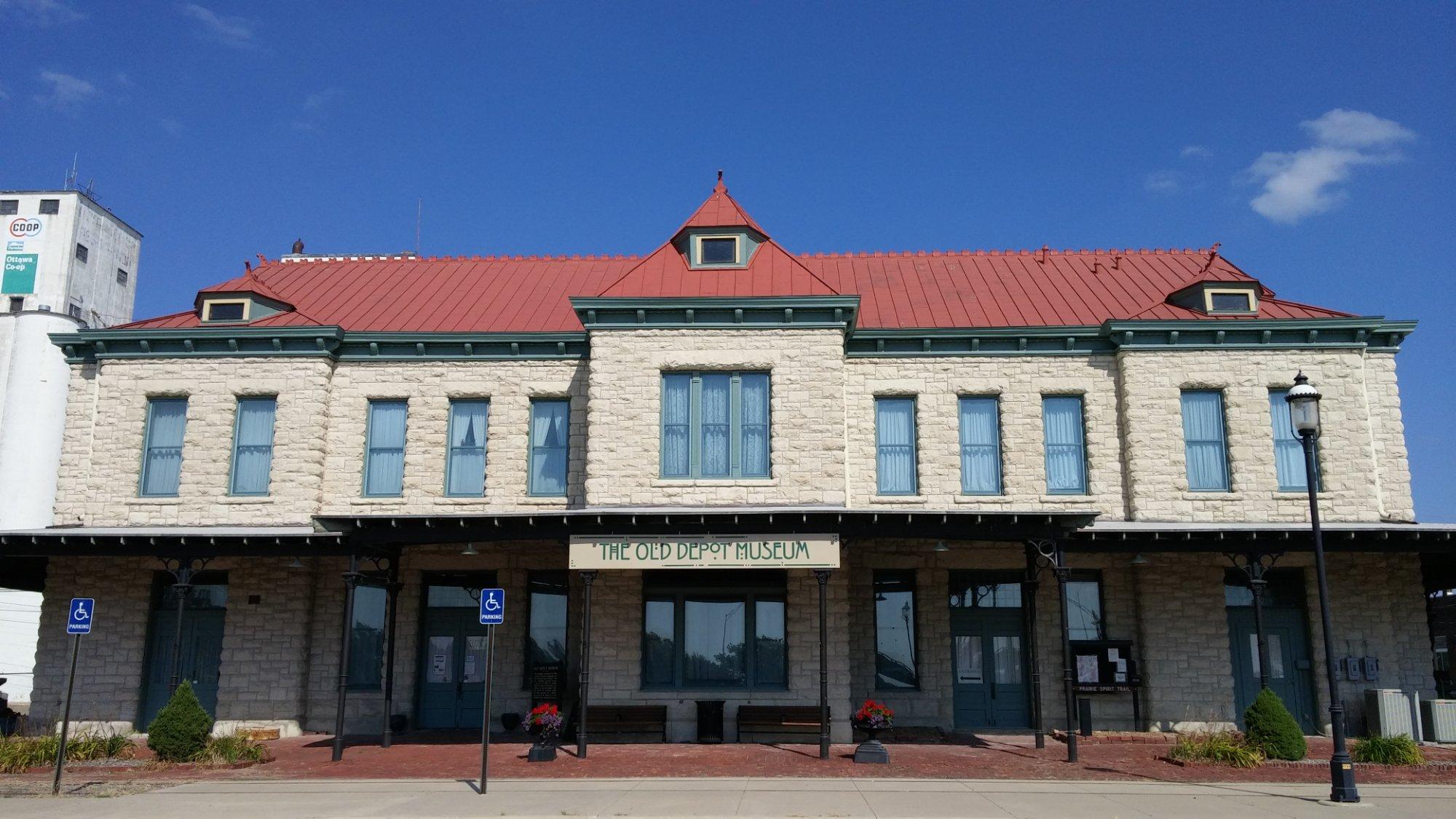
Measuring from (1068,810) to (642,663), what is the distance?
29.0ft

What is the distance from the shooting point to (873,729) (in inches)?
630

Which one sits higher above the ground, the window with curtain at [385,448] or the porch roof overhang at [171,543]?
the window with curtain at [385,448]

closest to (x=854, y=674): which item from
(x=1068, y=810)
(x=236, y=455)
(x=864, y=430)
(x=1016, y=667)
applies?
(x=1016, y=667)

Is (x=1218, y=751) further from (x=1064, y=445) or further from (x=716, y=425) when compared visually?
(x=716, y=425)

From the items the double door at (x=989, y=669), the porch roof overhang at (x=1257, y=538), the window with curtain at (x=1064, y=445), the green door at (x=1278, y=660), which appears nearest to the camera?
the porch roof overhang at (x=1257, y=538)

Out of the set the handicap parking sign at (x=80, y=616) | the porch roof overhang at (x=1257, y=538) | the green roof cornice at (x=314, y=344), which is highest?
the green roof cornice at (x=314, y=344)

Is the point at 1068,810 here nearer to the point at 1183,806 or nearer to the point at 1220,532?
the point at 1183,806

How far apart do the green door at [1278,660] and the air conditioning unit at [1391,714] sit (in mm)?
1085

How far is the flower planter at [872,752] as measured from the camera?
1583 centimetres

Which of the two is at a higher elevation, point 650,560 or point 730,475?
point 730,475

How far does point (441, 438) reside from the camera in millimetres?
21094

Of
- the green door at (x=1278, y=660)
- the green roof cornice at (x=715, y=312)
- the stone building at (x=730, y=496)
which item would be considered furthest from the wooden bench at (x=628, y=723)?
the green door at (x=1278, y=660)

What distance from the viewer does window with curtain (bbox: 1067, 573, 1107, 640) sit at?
66.2ft

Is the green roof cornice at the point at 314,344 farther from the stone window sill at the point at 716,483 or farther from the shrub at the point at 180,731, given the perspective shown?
the shrub at the point at 180,731
